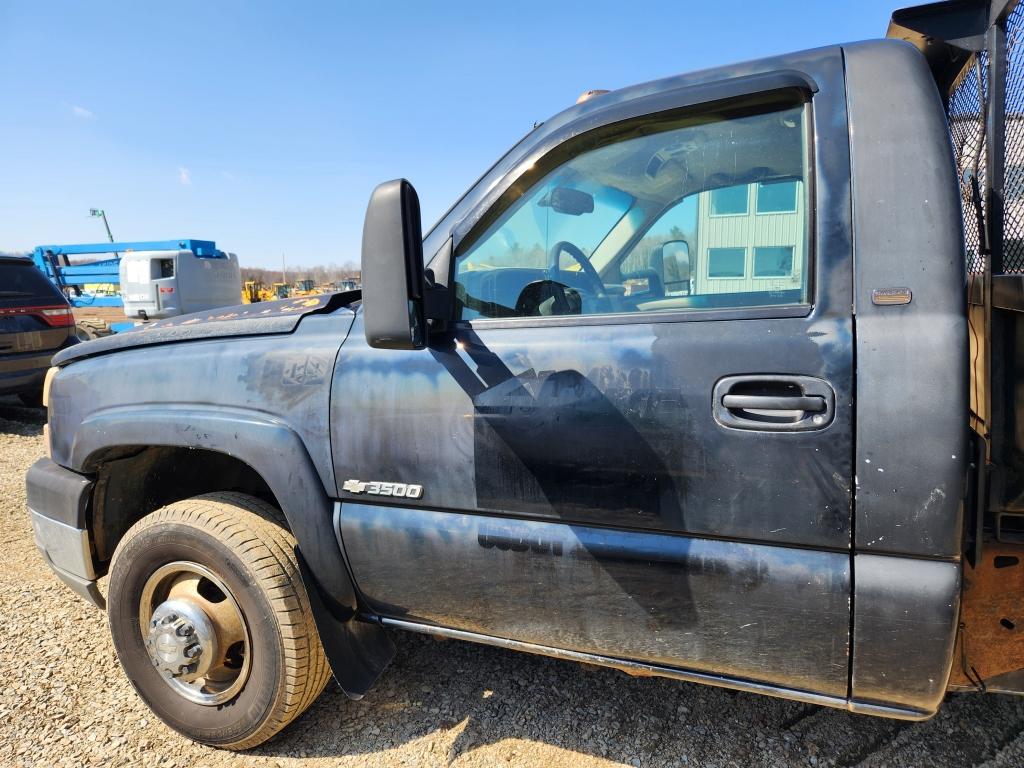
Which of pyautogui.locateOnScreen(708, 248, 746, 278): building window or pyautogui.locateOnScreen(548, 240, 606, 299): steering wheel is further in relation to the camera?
pyautogui.locateOnScreen(548, 240, 606, 299): steering wheel

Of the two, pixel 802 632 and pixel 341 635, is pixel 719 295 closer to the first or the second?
pixel 802 632

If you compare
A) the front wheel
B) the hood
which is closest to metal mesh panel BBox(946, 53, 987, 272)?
the hood

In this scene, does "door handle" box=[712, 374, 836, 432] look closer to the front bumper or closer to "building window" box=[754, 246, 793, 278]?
"building window" box=[754, 246, 793, 278]

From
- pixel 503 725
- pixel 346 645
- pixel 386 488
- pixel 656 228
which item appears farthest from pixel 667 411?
pixel 503 725

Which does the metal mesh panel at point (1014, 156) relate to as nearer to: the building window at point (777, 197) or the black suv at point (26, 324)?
the building window at point (777, 197)

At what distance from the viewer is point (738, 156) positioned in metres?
1.65

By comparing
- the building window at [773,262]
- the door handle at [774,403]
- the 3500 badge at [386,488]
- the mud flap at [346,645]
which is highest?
the building window at [773,262]

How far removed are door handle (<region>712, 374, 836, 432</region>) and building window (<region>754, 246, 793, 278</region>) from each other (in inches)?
11.2

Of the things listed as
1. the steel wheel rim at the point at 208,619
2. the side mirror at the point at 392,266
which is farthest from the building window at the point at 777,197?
the steel wheel rim at the point at 208,619

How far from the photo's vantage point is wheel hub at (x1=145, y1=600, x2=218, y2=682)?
84.0 inches

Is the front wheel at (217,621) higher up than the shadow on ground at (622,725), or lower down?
higher up

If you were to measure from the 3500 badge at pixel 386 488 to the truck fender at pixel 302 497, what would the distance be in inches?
4.9

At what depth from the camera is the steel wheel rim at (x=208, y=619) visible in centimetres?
215

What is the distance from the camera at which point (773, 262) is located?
1.58 m
